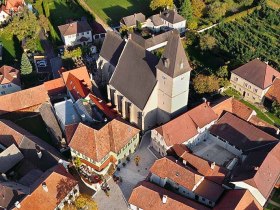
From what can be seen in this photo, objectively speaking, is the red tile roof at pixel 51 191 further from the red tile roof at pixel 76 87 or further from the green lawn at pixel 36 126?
the red tile roof at pixel 76 87

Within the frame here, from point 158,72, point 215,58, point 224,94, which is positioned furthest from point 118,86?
point 215,58

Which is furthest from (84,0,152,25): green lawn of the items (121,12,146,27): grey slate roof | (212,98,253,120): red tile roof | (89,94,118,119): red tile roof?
(212,98,253,120): red tile roof

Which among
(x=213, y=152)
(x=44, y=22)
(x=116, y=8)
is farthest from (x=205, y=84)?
(x=44, y=22)


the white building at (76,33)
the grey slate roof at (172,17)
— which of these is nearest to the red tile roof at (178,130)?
the grey slate roof at (172,17)

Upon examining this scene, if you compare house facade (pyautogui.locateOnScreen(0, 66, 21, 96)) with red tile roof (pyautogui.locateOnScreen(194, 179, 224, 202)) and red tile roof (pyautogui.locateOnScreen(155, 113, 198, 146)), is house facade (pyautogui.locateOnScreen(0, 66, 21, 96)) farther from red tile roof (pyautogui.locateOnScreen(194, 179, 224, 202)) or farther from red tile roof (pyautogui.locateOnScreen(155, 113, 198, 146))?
red tile roof (pyautogui.locateOnScreen(194, 179, 224, 202))

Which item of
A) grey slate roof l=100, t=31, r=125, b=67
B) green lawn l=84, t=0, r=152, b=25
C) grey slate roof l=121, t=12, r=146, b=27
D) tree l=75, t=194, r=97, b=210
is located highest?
grey slate roof l=100, t=31, r=125, b=67

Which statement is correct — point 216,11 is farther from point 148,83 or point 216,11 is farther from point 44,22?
point 44,22
